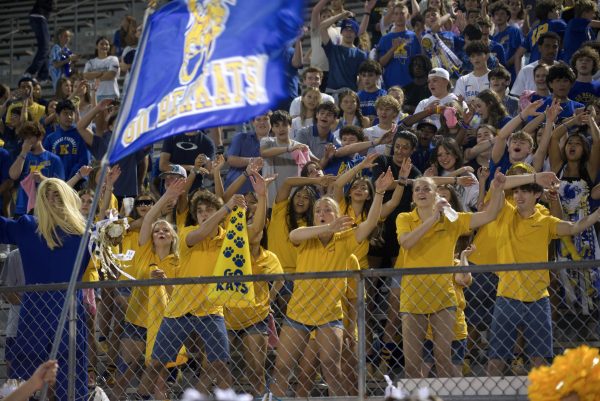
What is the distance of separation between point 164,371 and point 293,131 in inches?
174

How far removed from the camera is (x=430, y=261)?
8078 millimetres

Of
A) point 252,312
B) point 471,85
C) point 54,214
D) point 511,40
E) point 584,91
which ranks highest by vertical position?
point 54,214

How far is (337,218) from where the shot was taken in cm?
823

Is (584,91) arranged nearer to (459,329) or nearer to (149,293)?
(459,329)

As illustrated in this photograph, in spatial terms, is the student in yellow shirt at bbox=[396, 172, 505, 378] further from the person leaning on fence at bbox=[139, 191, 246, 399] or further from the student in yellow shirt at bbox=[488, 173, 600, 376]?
the person leaning on fence at bbox=[139, 191, 246, 399]

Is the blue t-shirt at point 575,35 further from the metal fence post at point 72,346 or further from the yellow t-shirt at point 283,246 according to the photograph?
the metal fence post at point 72,346

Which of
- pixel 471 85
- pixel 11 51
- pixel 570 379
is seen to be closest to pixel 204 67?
pixel 570 379

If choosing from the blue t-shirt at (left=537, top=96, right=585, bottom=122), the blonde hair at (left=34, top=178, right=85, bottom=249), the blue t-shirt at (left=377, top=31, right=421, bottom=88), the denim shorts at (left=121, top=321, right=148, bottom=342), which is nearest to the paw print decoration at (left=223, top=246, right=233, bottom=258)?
the denim shorts at (left=121, top=321, right=148, bottom=342)

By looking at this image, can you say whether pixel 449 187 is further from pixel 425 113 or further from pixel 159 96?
pixel 159 96

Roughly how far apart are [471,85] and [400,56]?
1.54 m

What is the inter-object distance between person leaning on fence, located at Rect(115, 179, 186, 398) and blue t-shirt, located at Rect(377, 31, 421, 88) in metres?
5.16

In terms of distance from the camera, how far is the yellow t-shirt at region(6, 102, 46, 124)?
14.4 metres

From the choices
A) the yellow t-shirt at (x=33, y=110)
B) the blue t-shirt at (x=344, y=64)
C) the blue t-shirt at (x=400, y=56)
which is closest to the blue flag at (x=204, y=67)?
the blue t-shirt at (x=400, y=56)

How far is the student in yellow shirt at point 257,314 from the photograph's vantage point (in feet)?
26.3
